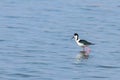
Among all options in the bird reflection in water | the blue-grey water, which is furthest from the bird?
the blue-grey water

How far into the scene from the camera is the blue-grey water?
25.2 meters

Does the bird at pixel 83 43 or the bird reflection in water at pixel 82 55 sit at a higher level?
the bird at pixel 83 43

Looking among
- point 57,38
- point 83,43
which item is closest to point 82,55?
point 83,43

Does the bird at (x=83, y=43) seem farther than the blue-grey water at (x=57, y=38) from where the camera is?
Yes

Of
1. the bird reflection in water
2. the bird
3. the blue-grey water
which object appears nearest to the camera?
the blue-grey water

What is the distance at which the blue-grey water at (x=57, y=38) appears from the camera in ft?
82.6

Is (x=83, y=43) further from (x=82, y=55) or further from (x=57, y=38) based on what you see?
(x=57, y=38)

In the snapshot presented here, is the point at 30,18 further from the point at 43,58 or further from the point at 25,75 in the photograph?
the point at 25,75

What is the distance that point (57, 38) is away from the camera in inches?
1247

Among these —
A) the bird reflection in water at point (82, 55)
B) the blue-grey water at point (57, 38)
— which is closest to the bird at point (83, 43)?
the bird reflection in water at point (82, 55)

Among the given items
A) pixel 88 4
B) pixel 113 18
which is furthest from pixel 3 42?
pixel 88 4

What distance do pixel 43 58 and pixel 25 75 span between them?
3.08 m

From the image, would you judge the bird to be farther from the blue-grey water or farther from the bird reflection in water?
the blue-grey water

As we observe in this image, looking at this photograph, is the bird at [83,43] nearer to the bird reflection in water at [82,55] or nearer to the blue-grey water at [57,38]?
the bird reflection in water at [82,55]
